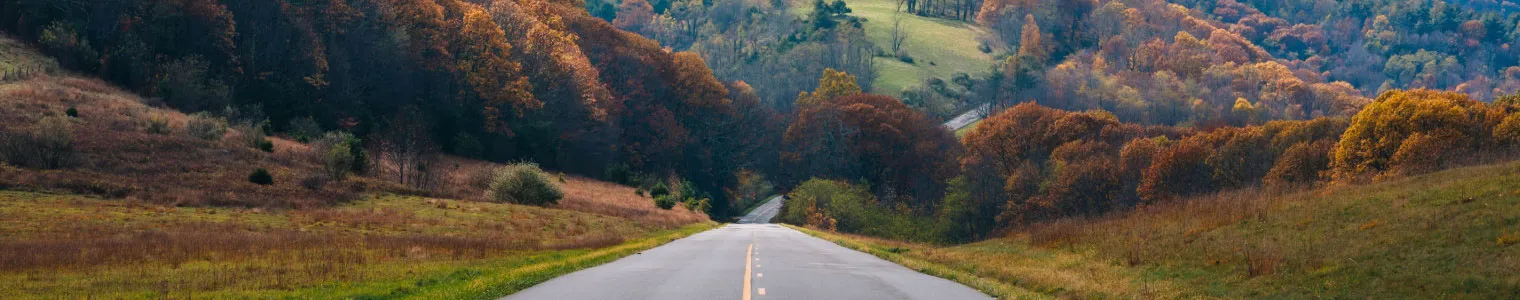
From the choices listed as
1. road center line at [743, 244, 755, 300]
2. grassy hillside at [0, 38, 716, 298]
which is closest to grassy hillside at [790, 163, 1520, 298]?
road center line at [743, 244, 755, 300]

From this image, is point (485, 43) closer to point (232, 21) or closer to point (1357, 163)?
point (232, 21)

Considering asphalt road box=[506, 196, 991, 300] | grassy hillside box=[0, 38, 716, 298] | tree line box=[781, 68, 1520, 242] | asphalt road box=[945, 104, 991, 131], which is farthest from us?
asphalt road box=[945, 104, 991, 131]

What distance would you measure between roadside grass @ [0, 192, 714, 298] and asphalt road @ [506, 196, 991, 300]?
4.24 ft

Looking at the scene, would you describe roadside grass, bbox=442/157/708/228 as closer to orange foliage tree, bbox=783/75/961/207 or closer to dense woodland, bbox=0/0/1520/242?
dense woodland, bbox=0/0/1520/242

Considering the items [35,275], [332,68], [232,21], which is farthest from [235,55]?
[35,275]

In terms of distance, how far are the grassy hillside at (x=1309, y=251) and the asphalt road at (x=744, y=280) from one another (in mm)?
1626

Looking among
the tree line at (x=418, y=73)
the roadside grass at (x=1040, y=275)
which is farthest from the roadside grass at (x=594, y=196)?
the roadside grass at (x=1040, y=275)

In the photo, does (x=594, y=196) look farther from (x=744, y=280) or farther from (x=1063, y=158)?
(x=744, y=280)

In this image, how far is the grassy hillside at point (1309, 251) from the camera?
55.9ft

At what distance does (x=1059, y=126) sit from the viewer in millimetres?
87812

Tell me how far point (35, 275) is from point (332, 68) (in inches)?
2443

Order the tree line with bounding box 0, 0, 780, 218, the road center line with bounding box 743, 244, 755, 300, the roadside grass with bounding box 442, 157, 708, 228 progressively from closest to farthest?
the road center line with bounding box 743, 244, 755, 300
the roadside grass with bounding box 442, 157, 708, 228
the tree line with bounding box 0, 0, 780, 218

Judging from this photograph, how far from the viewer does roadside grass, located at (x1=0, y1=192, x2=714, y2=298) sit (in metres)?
18.1

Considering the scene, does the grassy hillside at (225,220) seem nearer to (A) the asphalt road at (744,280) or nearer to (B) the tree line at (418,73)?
(A) the asphalt road at (744,280)
